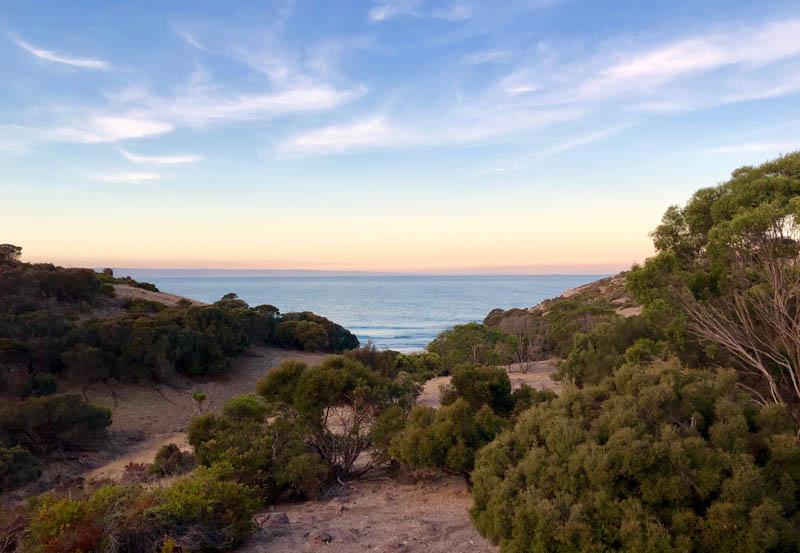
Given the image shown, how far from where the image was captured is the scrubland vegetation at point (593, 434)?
5.94 m

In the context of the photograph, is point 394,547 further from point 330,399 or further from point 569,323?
point 569,323

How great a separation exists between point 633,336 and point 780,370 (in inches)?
272

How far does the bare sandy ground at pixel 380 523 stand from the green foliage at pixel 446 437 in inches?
27.2

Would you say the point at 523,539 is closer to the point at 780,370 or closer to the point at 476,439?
the point at 476,439

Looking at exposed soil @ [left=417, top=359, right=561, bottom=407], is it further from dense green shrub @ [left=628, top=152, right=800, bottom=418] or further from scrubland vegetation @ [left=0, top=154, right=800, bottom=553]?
dense green shrub @ [left=628, top=152, right=800, bottom=418]

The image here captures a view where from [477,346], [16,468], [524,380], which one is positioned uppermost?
[477,346]

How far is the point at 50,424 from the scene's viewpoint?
17.0m

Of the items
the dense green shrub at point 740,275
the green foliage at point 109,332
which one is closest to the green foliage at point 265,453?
the dense green shrub at point 740,275

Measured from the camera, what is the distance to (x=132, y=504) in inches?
268

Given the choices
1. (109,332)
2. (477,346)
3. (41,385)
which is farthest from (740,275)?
(109,332)

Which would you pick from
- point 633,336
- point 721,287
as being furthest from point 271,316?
point 721,287

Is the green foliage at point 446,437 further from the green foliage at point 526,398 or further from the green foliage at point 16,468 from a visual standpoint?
the green foliage at point 16,468

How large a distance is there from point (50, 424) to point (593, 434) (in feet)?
57.0

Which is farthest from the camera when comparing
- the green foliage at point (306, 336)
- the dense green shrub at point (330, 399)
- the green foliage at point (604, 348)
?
the green foliage at point (306, 336)
